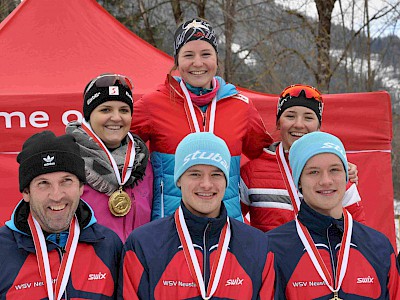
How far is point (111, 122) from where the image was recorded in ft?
10.7

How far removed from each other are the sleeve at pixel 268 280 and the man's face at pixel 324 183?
0.36m

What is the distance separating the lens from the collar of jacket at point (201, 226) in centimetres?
264

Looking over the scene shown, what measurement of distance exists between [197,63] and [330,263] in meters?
1.40

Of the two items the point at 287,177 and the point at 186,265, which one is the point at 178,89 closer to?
the point at 287,177

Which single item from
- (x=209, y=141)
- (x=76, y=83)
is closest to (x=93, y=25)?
(x=76, y=83)

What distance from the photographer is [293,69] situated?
15.4 m

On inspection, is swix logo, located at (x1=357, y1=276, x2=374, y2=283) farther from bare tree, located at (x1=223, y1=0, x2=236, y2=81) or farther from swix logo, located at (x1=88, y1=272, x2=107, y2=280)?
bare tree, located at (x1=223, y1=0, x2=236, y2=81)

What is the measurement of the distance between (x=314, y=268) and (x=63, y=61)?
3807 millimetres

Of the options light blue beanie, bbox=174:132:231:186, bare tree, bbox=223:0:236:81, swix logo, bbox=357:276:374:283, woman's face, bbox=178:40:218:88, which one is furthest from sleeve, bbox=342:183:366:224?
bare tree, bbox=223:0:236:81

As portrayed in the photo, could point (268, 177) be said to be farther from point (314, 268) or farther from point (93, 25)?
point (93, 25)

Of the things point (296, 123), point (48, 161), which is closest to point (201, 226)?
point (48, 161)

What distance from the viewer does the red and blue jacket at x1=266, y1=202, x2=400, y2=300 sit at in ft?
8.88

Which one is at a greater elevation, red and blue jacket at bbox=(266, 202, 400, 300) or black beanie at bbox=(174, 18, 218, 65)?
black beanie at bbox=(174, 18, 218, 65)

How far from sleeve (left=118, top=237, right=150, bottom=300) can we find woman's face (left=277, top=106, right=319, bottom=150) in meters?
1.34
